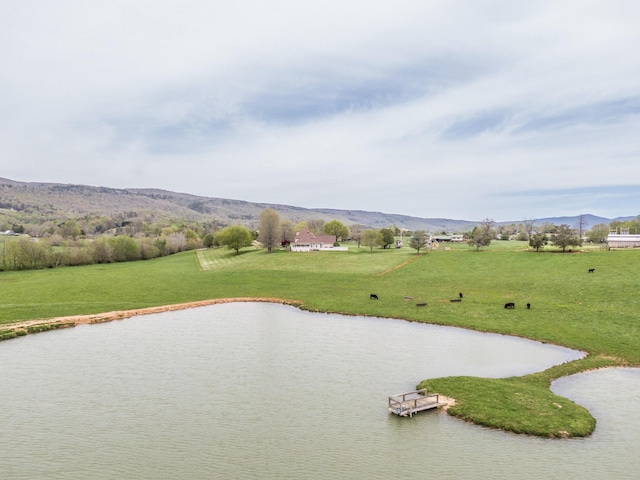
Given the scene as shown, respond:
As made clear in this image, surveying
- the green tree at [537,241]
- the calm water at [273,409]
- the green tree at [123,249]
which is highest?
the green tree at [537,241]

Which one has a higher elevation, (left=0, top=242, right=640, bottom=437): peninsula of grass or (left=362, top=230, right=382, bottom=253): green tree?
(left=362, top=230, right=382, bottom=253): green tree

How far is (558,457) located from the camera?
2017 cm

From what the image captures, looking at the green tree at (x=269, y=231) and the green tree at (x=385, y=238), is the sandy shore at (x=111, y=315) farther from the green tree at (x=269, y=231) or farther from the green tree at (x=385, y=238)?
the green tree at (x=385, y=238)

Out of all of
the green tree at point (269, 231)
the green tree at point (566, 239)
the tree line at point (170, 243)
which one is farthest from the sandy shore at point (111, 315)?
the green tree at point (566, 239)

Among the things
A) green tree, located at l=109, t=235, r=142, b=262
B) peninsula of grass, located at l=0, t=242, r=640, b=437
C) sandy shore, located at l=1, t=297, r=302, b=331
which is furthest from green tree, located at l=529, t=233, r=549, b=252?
green tree, located at l=109, t=235, r=142, b=262

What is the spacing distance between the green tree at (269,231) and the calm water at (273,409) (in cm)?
7967

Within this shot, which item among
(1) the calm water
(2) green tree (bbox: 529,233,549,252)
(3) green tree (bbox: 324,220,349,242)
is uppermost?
(3) green tree (bbox: 324,220,349,242)

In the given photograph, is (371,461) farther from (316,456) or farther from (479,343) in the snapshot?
(479,343)

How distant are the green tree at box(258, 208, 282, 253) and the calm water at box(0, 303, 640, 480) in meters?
79.7

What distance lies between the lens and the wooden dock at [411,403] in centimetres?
2448

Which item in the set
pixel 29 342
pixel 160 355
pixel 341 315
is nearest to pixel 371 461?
pixel 160 355

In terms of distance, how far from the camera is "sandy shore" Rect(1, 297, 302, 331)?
150 feet

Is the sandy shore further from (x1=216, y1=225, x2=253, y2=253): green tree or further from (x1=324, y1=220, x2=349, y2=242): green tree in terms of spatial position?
(x1=324, y1=220, x2=349, y2=242): green tree

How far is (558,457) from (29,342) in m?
44.8
